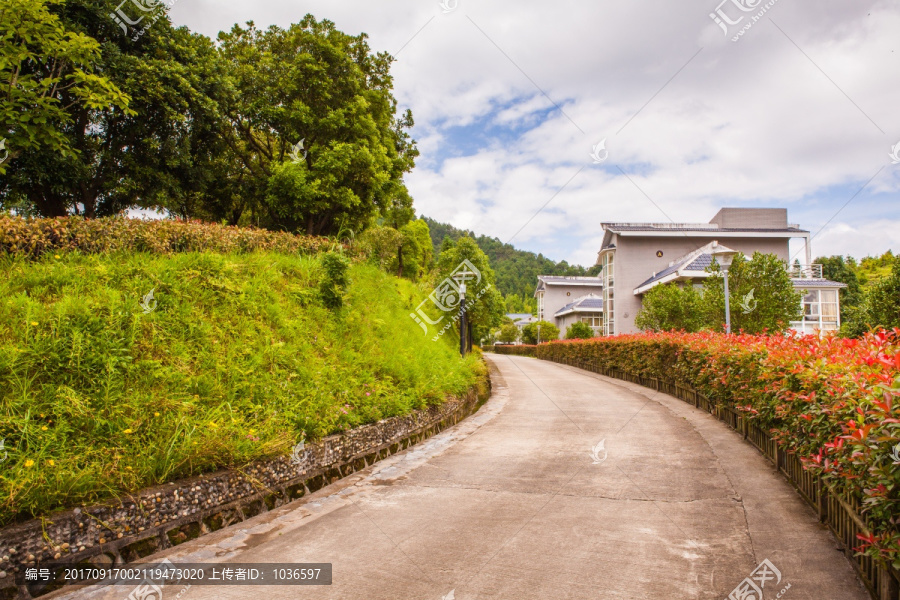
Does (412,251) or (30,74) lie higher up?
(412,251)

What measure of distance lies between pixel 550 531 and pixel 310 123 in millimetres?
16220

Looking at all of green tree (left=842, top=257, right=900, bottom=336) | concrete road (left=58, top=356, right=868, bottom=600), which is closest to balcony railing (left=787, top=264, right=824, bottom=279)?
green tree (left=842, top=257, right=900, bottom=336)

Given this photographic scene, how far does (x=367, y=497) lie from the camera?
503 cm

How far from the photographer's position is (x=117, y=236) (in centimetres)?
712

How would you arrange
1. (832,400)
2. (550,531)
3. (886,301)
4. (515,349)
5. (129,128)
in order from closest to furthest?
(832,400)
(550,531)
(886,301)
(129,128)
(515,349)

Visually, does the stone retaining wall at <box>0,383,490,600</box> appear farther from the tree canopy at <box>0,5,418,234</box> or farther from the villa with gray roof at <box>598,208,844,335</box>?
the villa with gray roof at <box>598,208,844,335</box>

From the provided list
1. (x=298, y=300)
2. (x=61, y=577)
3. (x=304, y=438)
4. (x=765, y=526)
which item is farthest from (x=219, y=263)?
(x=765, y=526)

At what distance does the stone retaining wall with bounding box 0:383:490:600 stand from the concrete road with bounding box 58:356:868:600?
16 centimetres

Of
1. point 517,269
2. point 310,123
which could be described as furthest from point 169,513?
point 517,269

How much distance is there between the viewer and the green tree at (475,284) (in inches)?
857

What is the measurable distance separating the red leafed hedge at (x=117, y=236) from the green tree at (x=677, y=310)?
16144 millimetres

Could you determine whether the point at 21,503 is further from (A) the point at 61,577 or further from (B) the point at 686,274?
(B) the point at 686,274

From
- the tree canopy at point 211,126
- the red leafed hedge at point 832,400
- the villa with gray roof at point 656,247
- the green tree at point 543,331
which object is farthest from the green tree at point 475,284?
the green tree at point 543,331

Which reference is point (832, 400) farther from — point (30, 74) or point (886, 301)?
point (886, 301)
